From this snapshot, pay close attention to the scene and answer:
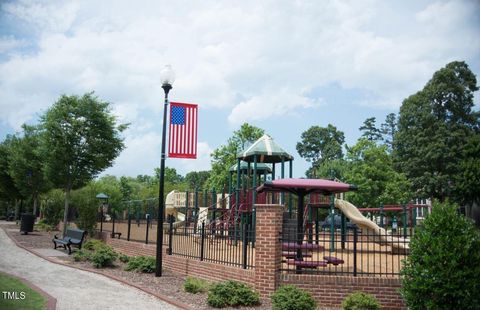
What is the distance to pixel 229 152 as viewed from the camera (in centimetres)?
3444

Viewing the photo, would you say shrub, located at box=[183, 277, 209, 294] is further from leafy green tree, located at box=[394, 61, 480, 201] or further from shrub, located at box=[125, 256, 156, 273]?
leafy green tree, located at box=[394, 61, 480, 201]

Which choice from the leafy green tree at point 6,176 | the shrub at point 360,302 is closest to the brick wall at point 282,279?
the shrub at point 360,302

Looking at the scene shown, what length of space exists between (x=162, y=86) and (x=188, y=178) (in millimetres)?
102515

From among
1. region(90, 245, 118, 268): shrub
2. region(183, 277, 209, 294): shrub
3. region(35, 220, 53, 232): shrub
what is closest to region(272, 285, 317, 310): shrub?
region(183, 277, 209, 294): shrub

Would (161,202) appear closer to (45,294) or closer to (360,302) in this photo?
(45,294)

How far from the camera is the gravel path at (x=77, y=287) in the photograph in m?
8.54

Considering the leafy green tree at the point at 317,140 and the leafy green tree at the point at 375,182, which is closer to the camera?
the leafy green tree at the point at 375,182

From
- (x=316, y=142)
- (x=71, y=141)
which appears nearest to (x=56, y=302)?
(x=71, y=141)

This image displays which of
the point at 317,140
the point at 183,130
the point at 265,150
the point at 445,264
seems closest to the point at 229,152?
the point at 265,150

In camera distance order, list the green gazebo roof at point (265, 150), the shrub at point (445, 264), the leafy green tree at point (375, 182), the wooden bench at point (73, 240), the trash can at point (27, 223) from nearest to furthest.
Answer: the shrub at point (445, 264), the wooden bench at point (73, 240), the green gazebo roof at point (265, 150), the trash can at point (27, 223), the leafy green tree at point (375, 182)

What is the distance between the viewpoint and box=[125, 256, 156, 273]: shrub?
1227 centimetres

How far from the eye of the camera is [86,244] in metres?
17.1

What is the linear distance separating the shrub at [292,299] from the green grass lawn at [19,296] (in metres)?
4.40

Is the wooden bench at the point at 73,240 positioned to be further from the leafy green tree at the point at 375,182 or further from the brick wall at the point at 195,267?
the leafy green tree at the point at 375,182
